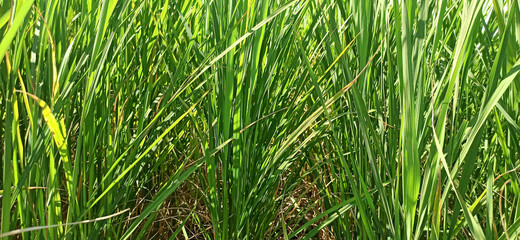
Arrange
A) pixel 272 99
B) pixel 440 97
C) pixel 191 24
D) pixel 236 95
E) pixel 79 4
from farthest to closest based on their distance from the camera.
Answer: pixel 191 24
pixel 79 4
pixel 272 99
pixel 236 95
pixel 440 97

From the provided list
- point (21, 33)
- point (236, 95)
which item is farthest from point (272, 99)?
point (21, 33)

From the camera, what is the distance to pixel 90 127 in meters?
0.78

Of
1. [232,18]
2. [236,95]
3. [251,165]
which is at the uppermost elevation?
[232,18]

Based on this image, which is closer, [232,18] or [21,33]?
[21,33]

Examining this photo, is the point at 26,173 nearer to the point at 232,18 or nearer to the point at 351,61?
the point at 232,18

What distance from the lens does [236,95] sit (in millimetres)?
866

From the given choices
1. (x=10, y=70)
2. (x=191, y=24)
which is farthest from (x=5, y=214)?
(x=191, y=24)

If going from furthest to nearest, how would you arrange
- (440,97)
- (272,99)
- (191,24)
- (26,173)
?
(191,24), (272,99), (440,97), (26,173)

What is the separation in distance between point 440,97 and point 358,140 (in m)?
0.19

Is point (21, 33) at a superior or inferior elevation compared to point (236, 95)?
superior

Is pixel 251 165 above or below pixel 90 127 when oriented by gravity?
below

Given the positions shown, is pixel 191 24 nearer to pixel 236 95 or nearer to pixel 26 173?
pixel 236 95

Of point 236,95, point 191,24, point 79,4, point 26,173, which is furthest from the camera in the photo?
point 191,24

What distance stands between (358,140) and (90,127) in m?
0.43
